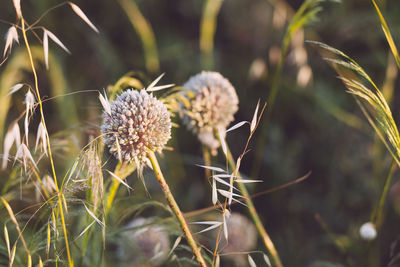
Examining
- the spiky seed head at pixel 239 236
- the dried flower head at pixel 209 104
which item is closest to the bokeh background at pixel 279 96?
the spiky seed head at pixel 239 236

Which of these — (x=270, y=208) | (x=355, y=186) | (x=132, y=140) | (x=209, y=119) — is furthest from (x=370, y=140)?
(x=132, y=140)

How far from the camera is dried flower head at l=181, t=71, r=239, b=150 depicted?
112 cm

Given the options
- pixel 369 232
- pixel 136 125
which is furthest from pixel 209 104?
pixel 369 232

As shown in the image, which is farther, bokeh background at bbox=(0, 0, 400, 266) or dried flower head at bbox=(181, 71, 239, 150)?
bokeh background at bbox=(0, 0, 400, 266)

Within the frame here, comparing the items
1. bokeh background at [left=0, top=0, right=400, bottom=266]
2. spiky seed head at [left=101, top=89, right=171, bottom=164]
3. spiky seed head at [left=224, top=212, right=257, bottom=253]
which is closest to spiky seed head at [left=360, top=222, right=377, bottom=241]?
bokeh background at [left=0, top=0, right=400, bottom=266]

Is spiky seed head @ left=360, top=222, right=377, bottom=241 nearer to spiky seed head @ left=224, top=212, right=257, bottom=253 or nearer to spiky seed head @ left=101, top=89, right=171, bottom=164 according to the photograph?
spiky seed head @ left=224, top=212, right=257, bottom=253

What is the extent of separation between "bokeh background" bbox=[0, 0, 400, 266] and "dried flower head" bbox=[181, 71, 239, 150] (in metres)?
0.46

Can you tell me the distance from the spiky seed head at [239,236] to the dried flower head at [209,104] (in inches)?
18.4

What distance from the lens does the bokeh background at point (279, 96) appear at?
Result: 1.60 meters

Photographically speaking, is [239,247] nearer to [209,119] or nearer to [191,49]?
[209,119]

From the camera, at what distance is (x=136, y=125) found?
0.78m

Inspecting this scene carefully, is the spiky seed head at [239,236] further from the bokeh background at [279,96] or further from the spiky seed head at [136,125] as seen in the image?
the spiky seed head at [136,125]

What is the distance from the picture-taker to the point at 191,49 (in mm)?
2260

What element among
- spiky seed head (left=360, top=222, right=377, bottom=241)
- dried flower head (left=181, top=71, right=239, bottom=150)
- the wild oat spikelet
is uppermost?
dried flower head (left=181, top=71, right=239, bottom=150)
